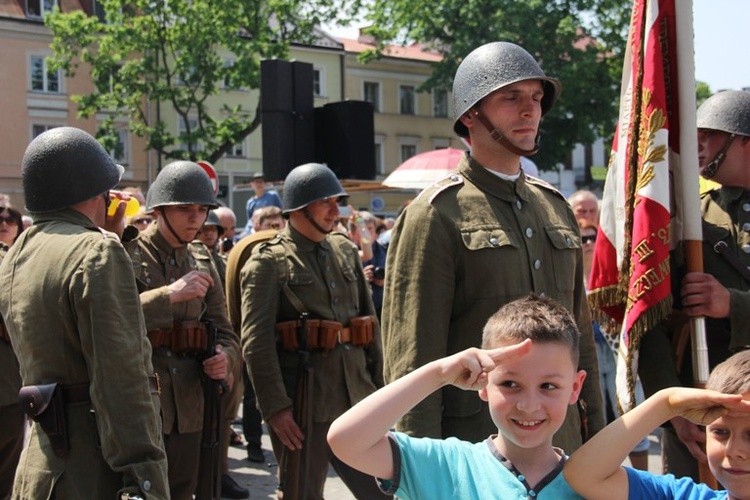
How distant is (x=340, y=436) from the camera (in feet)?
7.98

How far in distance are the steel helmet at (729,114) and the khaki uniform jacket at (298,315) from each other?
2.54 metres

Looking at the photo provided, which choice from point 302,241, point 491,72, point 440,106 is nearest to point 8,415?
point 302,241

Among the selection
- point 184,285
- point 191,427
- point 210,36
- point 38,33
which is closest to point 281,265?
point 184,285

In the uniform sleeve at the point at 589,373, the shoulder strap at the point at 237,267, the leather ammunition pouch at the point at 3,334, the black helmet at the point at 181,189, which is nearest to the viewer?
the uniform sleeve at the point at 589,373

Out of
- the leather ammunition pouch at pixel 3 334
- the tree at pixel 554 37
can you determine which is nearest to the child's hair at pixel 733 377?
the leather ammunition pouch at pixel 3 334

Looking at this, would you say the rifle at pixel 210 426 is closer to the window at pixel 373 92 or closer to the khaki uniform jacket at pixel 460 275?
the khaki uniform jacket at pixel 460 275

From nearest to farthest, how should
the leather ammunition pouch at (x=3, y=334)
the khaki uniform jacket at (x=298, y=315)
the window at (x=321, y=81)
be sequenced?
the khaki uniform jacket at (x=298, y=315), the leather ammunition pouch at (x=3, y=334), the window at (x=321, y=81)

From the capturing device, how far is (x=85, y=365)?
11.4ft

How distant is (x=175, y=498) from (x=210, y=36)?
31.4 m

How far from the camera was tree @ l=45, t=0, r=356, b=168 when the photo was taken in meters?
35.0

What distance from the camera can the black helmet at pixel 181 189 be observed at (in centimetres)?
582

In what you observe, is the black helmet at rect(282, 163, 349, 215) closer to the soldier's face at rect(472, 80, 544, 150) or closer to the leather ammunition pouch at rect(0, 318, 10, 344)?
the leather ammunition pouch at rect(0, 318, 10, 344)

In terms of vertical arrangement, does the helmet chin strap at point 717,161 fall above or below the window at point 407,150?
below

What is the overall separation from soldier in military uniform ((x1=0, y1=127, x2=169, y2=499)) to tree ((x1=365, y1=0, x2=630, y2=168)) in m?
36.1
